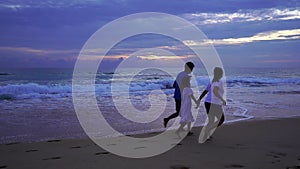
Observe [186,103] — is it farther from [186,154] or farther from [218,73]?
[186,154]

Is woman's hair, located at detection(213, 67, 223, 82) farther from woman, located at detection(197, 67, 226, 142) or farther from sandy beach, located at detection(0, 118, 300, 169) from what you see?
sandy beach, located at detection(0, 118, 300, 169)

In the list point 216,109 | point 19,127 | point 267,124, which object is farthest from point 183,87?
point 19,127

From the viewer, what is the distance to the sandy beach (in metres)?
4.91

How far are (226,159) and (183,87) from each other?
2.44 meters

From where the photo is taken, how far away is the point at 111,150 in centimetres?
585

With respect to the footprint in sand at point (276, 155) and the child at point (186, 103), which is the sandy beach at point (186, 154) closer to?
the footprint in sand at point (276, 155)

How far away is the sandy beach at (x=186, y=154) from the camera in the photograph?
16.1 ft

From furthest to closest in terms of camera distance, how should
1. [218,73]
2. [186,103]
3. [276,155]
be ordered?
[186,103], [218,73], [276,155]

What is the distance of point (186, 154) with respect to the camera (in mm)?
5582

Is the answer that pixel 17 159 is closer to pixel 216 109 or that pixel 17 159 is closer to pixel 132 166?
pixel 132 166

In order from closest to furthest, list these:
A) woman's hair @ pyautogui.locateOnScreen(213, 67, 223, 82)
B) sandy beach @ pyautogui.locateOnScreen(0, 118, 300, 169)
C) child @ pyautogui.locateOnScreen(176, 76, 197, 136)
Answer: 1. sandy beach @ pyautogui.locateOnScreen(0, 118, 300, 169)
2. woman's hair @ pyautogui.locateOnScreen(213, 67, 223, 82)
3. child @ pyautogui.locateOnScreen(176, 76, 197, 136)

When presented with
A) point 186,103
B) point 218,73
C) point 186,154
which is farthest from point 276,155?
point 186,103

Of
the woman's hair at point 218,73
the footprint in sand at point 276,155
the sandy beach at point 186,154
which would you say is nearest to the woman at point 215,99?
the woman's hair at point 218,73

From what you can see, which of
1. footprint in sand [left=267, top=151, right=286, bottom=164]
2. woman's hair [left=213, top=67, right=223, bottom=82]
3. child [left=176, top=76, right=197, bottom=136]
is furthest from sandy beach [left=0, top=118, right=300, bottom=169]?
woman's hair [left=213, top=67, right=223, bottom=82]
